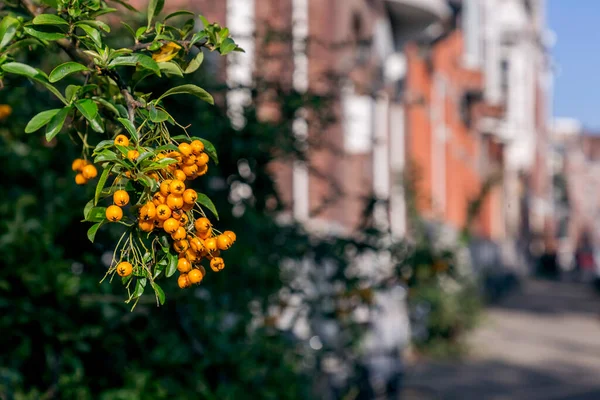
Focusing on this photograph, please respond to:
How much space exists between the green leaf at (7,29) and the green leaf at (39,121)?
24cm

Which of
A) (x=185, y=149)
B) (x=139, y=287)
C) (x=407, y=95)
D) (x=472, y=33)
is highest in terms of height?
(x=472, y=33)

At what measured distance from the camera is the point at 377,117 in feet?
42.5

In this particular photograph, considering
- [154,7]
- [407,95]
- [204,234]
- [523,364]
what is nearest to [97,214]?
[204,234]

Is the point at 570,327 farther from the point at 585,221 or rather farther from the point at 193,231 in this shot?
the point at 585,221

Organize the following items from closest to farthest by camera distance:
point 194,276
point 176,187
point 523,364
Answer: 1. point 176,187
2. point 194,276
3. point 523,364

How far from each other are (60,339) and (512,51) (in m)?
30.3

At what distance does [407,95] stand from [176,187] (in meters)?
A: 5.34

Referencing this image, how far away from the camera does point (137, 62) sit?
5.23 ft

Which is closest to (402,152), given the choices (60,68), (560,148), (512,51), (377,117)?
(377,117)

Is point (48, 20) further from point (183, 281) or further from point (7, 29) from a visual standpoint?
point (183, 281)

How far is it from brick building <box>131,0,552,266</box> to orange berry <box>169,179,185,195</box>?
275cm

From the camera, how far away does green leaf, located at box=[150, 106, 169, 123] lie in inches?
58.7

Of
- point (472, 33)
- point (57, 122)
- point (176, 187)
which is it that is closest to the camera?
point (176, 187)

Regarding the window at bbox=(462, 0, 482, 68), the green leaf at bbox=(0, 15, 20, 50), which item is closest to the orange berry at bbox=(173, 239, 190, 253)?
the green leaf at bbox=(0, 15, 20, 50)
